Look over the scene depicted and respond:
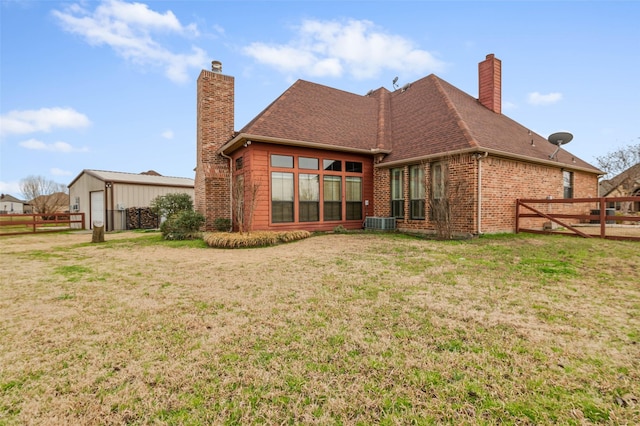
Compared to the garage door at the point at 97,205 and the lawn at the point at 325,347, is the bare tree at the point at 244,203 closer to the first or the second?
the lawn at the point at 325,347

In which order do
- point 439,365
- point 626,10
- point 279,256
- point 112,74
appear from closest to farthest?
1. point 439,365
2. point 279,256
3. point 626,10
4. point 112,74

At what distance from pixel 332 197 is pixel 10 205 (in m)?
79.2

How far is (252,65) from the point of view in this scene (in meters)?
12.9

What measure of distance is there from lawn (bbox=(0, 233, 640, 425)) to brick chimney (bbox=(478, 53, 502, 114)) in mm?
11535

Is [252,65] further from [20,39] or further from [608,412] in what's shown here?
[608,412]

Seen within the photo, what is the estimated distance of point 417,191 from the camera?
11211 millimetres

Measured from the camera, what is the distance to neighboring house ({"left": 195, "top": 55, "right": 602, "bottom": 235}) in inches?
387

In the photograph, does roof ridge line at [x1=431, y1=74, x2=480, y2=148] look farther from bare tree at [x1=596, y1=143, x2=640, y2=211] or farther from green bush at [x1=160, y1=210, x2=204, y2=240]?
bare tree at [x1=596, y1=143, x2=640, y2=211]

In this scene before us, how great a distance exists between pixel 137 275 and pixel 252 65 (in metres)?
10.9

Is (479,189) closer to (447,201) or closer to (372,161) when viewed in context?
(447,201)

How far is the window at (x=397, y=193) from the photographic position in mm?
11750

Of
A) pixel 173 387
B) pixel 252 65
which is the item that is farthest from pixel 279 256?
pixel 252 65

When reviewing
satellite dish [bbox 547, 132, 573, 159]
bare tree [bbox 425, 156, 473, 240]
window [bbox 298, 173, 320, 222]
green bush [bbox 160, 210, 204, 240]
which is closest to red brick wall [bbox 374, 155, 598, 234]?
bare tree [bbox 425, 156, 473, 240]

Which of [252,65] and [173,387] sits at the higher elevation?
[252,65]
